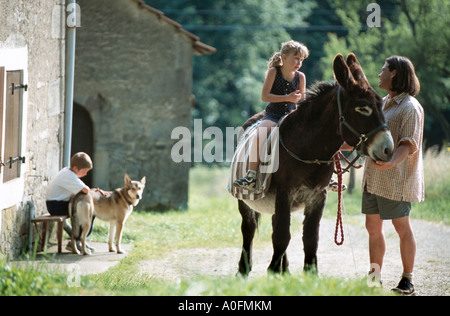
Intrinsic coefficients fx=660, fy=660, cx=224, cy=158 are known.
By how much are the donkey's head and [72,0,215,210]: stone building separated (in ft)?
28.7

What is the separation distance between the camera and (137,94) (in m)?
14.2

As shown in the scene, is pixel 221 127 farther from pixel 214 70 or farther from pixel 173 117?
pixel 173 117

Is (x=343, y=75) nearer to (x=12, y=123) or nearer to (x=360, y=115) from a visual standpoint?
(x=360, y=115)

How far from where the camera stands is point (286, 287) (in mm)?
4852

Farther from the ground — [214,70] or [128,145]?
[214,70]

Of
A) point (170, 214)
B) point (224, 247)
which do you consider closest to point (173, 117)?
point (170, 214)

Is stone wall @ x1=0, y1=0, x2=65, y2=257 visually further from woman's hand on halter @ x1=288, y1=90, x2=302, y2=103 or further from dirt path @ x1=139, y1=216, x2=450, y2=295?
woman's hand on halter @ x1=288, y1=90, x2=302, y2=103

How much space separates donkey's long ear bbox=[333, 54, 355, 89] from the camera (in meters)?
5.62

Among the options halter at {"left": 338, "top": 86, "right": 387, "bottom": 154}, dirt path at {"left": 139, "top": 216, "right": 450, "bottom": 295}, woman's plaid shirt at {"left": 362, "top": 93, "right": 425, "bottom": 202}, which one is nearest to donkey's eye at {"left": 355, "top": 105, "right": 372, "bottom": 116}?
halter at {"left": 338, "top": 86, "right": 387, "bottom": 154}

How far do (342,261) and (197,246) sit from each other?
7.78 ft

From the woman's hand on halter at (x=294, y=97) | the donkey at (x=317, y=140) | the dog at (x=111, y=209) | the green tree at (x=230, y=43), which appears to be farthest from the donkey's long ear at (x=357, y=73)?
the green tree at (x=230, y=43)
